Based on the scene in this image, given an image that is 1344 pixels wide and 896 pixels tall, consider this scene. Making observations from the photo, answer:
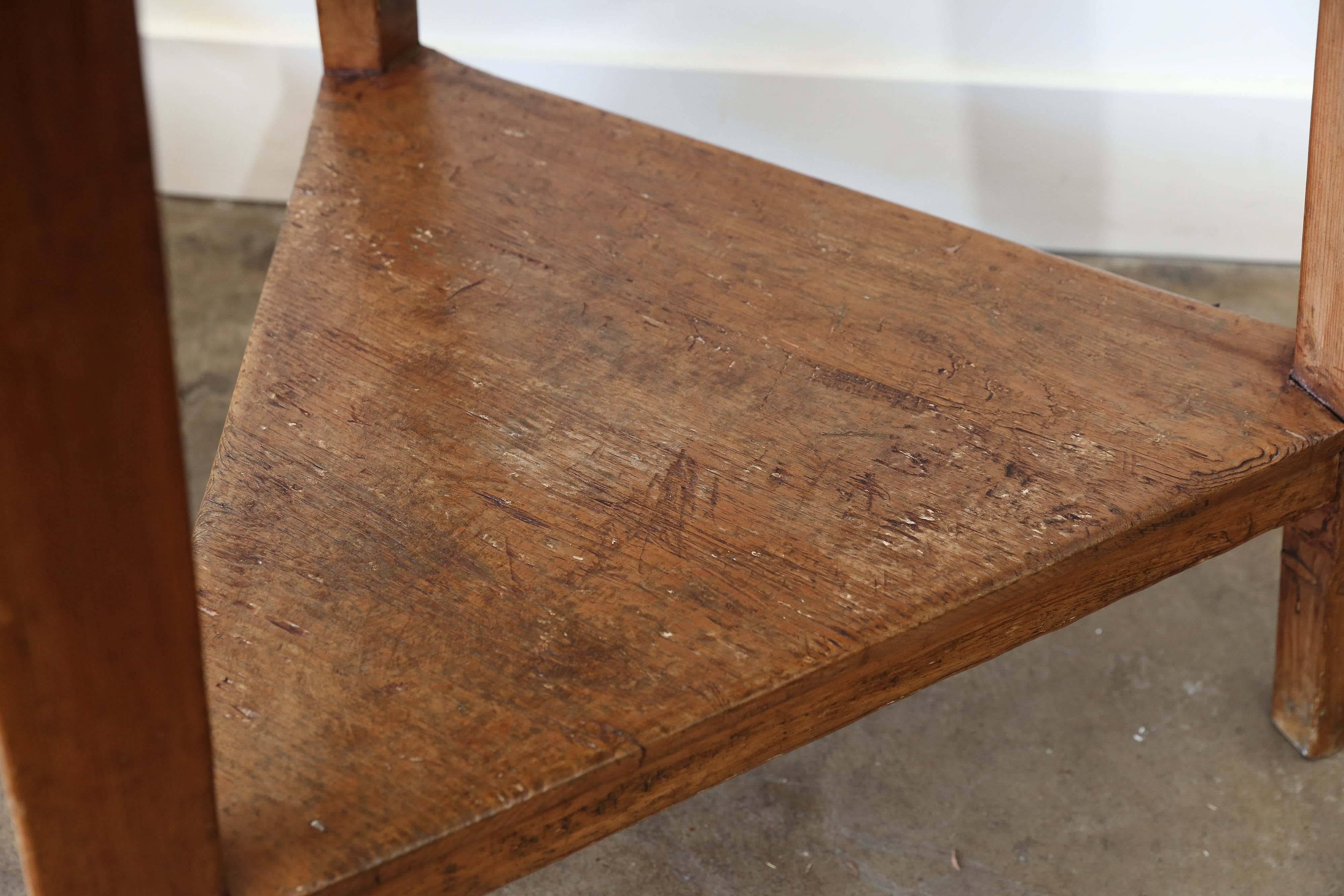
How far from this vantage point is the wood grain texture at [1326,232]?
702 mm

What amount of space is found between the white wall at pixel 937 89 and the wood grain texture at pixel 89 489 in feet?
3.96

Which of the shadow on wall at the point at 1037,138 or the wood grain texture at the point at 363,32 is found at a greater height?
the wood grain texture at the point at 363,32

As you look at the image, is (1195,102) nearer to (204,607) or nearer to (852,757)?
(852,757)

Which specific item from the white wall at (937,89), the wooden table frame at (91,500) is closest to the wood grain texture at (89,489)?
the wooden table frame at (91,500)

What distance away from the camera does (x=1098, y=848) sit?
0.86 m

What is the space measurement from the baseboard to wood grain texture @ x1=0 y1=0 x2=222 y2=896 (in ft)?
3.98

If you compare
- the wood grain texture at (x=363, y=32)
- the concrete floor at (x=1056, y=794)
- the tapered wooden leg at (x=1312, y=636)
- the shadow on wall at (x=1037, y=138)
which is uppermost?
the wood grain texture at (x=363, y=32)

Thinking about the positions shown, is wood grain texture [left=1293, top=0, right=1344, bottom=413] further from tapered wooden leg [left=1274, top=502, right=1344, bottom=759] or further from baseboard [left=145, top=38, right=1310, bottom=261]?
baseboard [left=145, top=38, right=1310, bottom=261]

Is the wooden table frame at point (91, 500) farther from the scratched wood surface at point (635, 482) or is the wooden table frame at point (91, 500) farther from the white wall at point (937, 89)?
the white wall at point (937, 89)

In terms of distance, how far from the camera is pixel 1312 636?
2.78ft

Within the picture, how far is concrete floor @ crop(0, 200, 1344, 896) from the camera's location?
0.84 m

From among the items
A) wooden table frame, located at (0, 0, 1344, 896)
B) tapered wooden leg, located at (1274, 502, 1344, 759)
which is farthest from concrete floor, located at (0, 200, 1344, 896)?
wooden table frame, located at (0, 0, 1344, 896)

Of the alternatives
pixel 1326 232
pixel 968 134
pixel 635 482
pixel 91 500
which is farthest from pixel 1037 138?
pixel 91 500

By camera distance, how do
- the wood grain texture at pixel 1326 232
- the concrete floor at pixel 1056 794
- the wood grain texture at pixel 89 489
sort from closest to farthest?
the wood grain texture at pixel 89 489, the wood grain texture at pixel 1326 232, the concrete floor at pixel 1056 794
